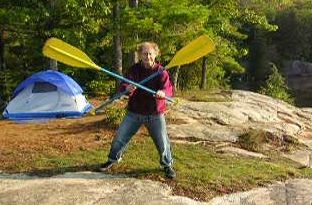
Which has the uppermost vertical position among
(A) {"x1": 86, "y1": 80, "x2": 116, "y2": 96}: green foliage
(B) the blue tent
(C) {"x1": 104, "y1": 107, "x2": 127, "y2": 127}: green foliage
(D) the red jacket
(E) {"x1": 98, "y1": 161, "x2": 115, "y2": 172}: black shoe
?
(D) the red jacket

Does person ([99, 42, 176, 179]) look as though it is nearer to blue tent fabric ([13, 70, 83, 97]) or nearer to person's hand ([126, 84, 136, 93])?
person's hand ([126, 84, 136, 93])

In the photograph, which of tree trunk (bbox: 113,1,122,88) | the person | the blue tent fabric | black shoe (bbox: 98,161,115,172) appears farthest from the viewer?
tree trunk (bbox: 113,1,122,88)

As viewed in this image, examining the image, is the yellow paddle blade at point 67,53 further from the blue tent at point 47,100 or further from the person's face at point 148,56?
the blue tent at point 47,100

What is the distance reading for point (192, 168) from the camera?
28.4 ft

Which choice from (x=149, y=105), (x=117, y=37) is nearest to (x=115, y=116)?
(x=149, y=105)

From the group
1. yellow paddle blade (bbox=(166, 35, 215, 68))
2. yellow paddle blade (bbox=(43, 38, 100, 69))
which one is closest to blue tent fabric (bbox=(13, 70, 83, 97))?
yellow paddle blade (bbox=(43, 38, 100, 69))

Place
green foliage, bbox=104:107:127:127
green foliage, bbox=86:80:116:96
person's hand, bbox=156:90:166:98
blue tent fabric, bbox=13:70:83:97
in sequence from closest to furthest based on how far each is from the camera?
person's hand, bbox=156:90:166:98 < green foliage, bbox=104:107:127:127 < blue tent fabric, bbox=13:70:83:97 < green foliage, bbox=86:80:116:96

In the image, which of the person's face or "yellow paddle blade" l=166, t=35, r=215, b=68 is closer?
the person's face

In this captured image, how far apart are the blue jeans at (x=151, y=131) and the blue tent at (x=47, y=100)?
18.9 ft

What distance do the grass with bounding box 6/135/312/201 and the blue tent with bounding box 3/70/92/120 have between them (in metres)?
4.11

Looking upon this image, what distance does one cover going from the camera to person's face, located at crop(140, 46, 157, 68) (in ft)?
24.8

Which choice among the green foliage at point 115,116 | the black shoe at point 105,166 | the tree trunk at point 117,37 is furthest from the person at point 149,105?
the tree trunk at point 117,37

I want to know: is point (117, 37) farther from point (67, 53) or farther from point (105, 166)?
point (105, 166)

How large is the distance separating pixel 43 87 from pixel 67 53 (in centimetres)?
579
